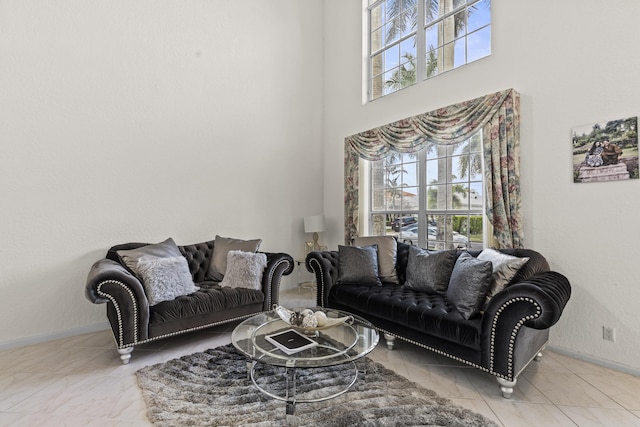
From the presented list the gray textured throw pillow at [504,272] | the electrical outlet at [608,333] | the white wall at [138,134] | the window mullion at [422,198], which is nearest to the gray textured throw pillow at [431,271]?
the gray textured throw pillow at [504,272]

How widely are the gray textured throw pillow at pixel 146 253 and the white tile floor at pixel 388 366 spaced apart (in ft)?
2.64

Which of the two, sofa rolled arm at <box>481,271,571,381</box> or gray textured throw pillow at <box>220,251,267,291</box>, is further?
gray textured throw pillow at <box>220,251,267,291</box>

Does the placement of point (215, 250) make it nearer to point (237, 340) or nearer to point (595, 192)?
point (237, 340)

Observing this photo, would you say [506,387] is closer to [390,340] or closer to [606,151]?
[390,340]

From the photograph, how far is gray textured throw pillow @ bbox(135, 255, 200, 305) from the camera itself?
116 inches

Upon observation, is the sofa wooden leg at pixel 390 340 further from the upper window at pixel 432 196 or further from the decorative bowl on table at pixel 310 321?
the upper window at pixel 432 196

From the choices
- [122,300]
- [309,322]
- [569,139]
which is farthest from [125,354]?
[569,139]

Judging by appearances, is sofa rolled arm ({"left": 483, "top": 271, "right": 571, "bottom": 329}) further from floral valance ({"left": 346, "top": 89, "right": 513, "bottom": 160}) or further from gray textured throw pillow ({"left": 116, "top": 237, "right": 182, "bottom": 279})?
gray textured throw pillow ({"left": 116, "top": 237, "right": 182, "bottom": 279})

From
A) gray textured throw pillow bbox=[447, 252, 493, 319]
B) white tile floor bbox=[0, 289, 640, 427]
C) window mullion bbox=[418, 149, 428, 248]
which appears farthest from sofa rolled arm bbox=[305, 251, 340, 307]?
gray textured throw pillow bbox=[447, 252, 493, 319]

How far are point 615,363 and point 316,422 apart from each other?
244 centimetres

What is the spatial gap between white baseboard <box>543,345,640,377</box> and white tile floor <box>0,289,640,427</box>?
0.05m

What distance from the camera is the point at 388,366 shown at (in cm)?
265

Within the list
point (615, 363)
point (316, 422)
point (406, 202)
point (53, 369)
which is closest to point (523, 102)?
point (406, 202)

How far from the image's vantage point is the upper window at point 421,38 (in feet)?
11.8
